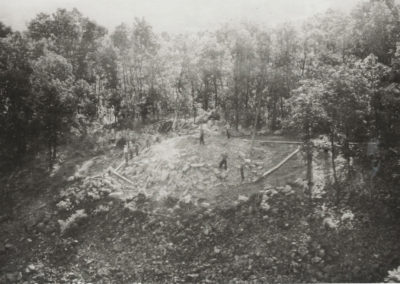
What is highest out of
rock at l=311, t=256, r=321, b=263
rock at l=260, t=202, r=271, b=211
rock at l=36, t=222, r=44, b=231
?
rock at l=260, t=202, r=271, b=211

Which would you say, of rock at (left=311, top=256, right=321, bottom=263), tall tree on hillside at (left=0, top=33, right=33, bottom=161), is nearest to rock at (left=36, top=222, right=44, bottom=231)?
tall tree on hillside at (left=0, top=33, right=33, bottom=161)

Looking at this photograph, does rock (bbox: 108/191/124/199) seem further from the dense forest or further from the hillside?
the dense forest

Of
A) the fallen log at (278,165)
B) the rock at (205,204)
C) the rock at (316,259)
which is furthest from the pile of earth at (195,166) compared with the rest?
the rock at (316,259)

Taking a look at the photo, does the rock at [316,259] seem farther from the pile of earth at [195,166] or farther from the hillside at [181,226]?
the pile of earth at [195,166]

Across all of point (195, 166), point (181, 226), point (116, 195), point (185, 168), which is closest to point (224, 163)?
point (195, 166)

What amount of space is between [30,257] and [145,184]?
841cm

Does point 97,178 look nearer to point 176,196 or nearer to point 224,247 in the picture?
point 176,196

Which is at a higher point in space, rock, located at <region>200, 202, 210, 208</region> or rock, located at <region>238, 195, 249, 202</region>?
rock, located at <region>238, 195, 249, 202</region>

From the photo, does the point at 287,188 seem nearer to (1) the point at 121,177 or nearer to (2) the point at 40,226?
(1) the point at 121,177

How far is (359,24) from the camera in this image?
33625 millimetres

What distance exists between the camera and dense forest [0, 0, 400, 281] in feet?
76.4

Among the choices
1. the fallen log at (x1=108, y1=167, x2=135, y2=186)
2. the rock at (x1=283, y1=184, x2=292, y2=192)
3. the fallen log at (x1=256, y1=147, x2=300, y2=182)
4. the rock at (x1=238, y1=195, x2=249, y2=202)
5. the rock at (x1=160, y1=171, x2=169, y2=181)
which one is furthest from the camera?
the fallen log at (x1=108, y1=167, x2=135, y2=186)

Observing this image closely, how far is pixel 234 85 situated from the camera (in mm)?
38719

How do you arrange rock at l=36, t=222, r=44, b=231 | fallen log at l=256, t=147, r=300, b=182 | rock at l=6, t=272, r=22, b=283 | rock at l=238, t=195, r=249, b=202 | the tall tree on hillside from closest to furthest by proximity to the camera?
rock at l=6, t=272, r=22, b=283 < rock at l=238, t=195, r=249, b=202 < fallen log at l=256, t=147, r=300, b=182 < rock at l=36, t=222, r=44, b=231 < the tall tree on hillside
